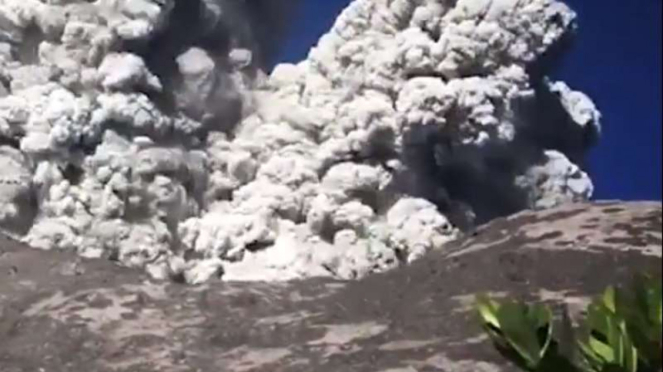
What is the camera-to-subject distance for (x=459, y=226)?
8.94 meters

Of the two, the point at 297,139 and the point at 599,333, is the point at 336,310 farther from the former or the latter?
the point at 297,139

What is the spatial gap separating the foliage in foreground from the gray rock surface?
167 cm

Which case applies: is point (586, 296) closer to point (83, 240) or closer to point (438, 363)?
point (438, 363)

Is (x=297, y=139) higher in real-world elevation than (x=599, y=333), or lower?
higher

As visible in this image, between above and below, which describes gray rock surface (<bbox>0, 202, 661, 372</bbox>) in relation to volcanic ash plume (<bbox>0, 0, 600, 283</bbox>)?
below

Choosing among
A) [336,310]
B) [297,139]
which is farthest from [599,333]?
[297,139]

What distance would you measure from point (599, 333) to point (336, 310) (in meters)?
2.53

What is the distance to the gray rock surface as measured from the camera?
150 inches

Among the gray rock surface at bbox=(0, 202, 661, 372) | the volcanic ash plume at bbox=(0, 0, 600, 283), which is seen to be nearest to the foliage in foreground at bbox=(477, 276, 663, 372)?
the gray rock surface at bbox=(0, 202, 661, 372)

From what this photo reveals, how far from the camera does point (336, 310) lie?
170 inches

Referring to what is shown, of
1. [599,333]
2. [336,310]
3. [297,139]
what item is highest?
[297,139]

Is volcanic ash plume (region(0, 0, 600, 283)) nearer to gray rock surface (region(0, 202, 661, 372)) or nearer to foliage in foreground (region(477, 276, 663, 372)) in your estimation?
gray rock surface (region(0, 202, 661, 372))

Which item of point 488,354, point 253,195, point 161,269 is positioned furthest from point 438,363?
point 253,195

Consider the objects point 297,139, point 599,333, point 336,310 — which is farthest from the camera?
point 297,139
